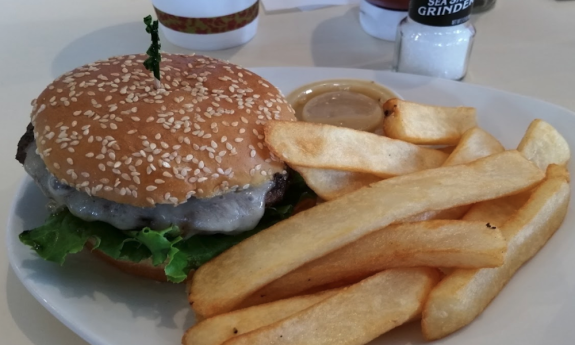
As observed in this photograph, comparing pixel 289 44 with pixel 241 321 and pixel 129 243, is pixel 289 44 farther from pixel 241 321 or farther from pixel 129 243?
pixel 241 321

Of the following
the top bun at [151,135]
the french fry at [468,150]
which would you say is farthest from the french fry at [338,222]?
the top bun at [151,135]

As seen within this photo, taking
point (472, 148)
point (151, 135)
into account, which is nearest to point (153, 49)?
point (151, 135)

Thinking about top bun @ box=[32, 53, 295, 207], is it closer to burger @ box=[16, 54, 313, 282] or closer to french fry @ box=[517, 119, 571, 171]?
burger @ box=[16, 54, 313, 282]

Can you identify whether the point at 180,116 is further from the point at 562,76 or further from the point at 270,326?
the point at 562,76

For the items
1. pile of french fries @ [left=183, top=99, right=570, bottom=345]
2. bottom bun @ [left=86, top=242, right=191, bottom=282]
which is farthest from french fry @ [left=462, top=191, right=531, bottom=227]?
bottom bun @ [left=86, top=242, right=191, bottom=282]

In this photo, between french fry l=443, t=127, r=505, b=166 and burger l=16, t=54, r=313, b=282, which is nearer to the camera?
burger l=16, t=54, r=313, b=282

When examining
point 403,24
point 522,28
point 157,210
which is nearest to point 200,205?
point 157,210

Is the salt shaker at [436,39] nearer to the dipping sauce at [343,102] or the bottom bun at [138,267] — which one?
the dipping sauce at [343,102]
